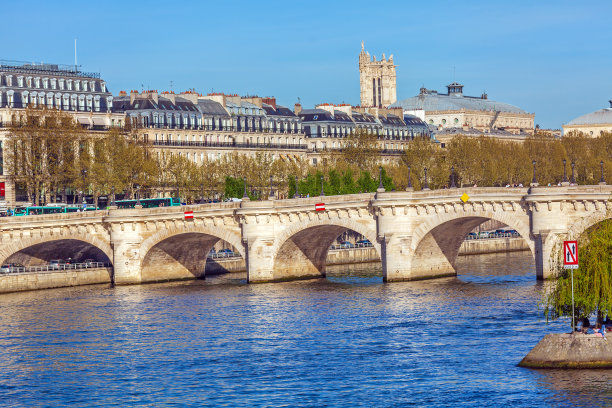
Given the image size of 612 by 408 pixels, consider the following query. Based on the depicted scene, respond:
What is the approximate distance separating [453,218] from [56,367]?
2977 cm

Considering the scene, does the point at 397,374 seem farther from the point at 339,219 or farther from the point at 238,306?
the point at 339,219

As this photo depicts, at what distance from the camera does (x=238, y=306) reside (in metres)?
78.4

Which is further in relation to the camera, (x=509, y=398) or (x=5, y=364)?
(x=5, y=364)

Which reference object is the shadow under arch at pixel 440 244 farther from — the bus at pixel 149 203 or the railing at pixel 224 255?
the bus at pixel 149 203

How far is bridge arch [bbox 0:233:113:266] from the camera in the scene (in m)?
A: 94.9

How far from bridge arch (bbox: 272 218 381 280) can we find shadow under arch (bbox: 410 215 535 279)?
2.62 m

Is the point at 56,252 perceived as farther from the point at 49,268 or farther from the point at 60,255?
the point at 49,268

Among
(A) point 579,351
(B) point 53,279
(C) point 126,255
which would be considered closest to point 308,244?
(C) point 126,255

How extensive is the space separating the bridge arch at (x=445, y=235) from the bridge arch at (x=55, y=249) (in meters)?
21.3

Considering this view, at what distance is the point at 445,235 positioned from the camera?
8794 centimetres

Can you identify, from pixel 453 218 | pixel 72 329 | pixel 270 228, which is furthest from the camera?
pixel 270 228

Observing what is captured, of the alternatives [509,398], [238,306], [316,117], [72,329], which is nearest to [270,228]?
[238,306]

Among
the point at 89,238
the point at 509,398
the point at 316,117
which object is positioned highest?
the point at 316,117

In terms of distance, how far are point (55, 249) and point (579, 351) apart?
57754 millimetres
